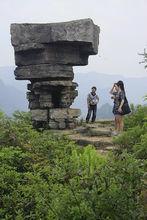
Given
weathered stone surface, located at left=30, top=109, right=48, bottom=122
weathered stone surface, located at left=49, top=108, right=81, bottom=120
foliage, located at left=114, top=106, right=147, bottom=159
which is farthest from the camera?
weathered stone surface, located at left=30, top=109, right=48, bottom=122

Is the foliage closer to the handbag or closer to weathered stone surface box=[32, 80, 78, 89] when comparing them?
the handbag

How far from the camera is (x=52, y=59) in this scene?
16.5m

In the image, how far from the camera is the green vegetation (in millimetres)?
5402

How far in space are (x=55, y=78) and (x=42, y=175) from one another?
29.0 ft

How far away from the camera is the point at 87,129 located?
50.8ft

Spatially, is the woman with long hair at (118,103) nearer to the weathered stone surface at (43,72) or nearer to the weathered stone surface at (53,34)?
the weathered stone surface at (53,34)

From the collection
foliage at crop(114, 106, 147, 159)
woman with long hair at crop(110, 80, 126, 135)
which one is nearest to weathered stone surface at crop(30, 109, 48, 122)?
woman with long hair at crop(110, 80, 126, 135)

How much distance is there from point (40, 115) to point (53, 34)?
3058 mm

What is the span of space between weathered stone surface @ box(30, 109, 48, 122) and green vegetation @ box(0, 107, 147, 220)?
478 cm

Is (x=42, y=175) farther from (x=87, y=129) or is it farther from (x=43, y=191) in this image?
(x=87, y=129)

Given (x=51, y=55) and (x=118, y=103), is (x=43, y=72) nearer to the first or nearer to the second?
(x=51, y=55)

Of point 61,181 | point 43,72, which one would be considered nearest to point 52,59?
point 43,72

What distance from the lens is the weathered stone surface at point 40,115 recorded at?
16.5 meters

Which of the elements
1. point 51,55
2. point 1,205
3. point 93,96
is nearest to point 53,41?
point 51,55
